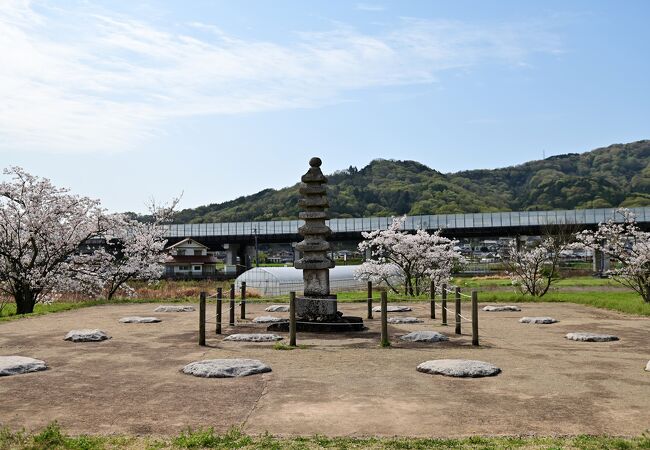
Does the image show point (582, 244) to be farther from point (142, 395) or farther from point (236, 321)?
point (142, 395)

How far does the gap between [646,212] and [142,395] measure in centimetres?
6172

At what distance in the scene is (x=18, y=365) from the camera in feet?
33.9

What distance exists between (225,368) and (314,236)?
8600 mm

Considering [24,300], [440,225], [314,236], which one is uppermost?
[440,225]

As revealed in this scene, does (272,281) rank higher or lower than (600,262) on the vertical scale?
higher

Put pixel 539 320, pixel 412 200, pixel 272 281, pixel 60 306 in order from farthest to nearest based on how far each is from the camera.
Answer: pixel 412 200
pixel 272 281
pixel 60 306
pixel 539 320

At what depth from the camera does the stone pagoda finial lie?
17703 mm

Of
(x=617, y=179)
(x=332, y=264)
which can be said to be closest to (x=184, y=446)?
(x=332, y=264)

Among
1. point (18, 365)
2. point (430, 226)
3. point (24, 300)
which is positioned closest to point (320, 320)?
point (18, 365)

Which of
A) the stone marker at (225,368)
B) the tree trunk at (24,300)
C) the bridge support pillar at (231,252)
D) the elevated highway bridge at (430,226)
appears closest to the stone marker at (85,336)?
the stone marker at (225,368)

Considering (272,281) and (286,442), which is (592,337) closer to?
(286,442)

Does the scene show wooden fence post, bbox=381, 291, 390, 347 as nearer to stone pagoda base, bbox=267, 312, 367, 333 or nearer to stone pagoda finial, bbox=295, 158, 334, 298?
stone pagoda base, bbox=267, 312, 367, 333

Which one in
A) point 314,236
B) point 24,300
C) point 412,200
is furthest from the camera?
point 412,200

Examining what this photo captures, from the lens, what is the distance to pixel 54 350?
13125 millimetres
